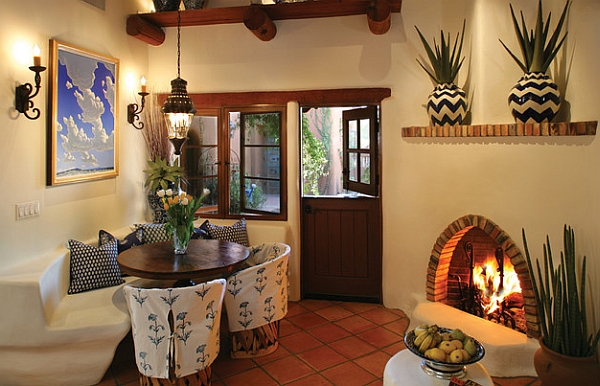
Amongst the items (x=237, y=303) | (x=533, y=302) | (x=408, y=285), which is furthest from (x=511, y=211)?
(x=237, y=303)

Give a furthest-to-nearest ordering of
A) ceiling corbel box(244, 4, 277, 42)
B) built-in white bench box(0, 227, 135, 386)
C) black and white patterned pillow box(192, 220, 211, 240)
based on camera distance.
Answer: black and white patterned pillow box(192, 220, 211, 240) → ceiling corbel box(244, 4, 277, 42) → built-in white bench box(0, 227, 135, 386)

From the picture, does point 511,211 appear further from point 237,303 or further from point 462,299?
point 237,303

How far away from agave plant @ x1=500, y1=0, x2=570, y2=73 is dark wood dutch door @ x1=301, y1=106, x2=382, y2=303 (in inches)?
61.3

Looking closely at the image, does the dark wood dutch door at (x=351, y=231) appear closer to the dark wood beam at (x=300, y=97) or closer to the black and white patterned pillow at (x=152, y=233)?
the dark wood beam at (x=300, y=97)

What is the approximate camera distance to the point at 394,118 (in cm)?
460

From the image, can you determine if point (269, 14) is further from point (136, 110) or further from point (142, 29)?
point (136, 110)

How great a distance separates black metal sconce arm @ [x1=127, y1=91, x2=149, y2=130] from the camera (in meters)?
4.72

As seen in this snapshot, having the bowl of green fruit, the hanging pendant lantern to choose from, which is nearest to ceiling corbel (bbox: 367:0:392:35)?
the hanging pendant lantern

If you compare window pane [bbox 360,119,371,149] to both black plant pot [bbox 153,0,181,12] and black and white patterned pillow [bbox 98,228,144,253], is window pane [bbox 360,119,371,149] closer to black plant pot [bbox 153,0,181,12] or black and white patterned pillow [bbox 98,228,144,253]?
black plant pot [bbox 153,0,181,12]

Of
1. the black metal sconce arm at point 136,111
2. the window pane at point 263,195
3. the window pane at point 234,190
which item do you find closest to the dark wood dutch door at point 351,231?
the window pane at point 263,195

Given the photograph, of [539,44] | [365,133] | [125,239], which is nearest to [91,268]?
[125,239]

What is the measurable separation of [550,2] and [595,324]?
222 cm

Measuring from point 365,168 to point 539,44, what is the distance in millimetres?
2011

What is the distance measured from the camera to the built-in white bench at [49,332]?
310 cm
